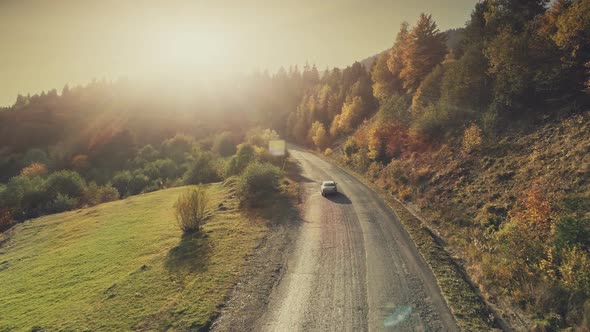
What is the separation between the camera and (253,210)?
1086 inches

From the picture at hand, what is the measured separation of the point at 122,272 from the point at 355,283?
46.0ft

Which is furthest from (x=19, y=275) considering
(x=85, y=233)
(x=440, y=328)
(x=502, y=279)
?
(x=502, y=279)

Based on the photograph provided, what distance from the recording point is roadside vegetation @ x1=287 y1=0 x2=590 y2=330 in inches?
511

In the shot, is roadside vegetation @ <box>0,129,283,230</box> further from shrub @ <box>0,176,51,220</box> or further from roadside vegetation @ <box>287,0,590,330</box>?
roadside vegetation @ <box>287,0,590,330</box>

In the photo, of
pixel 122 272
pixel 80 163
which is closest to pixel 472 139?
pixel 122 272

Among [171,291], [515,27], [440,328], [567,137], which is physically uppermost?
[515,27]

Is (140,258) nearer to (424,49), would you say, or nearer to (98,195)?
(98,195)

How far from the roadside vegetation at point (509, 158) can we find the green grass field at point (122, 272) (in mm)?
12707

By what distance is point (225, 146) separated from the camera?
7156cm

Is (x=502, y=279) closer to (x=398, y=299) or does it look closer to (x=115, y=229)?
(x=398, y=299)

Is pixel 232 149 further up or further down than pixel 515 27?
further down

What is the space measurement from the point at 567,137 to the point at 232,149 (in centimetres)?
6182

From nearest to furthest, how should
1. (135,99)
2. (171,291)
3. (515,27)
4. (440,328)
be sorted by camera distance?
(440,328) → (171,291) → (515,27) → (135,99)

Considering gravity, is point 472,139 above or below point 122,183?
above
